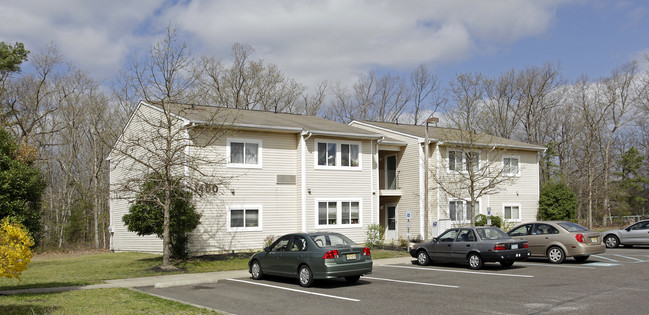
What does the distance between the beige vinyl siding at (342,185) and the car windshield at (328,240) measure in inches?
413

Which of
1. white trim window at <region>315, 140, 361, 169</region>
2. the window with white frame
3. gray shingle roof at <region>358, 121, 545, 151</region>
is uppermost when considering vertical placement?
gray shingle roof at <region>358, 121, 545, 151</region>

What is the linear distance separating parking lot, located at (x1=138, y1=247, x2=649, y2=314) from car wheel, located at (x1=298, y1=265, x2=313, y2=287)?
23 centimetres

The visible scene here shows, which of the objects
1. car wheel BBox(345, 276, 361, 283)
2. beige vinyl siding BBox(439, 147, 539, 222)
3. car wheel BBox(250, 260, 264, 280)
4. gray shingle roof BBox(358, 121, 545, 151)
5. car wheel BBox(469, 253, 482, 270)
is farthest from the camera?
beige vinyl siding BBox(439, 147, 539, 222)

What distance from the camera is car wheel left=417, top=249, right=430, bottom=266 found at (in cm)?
1853

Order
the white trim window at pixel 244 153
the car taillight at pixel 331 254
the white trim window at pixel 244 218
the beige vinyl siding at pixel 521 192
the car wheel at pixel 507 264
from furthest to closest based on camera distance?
the beige vinyl siding at pixel 521 192 → the white trim window at pixel 244 153 → the white trim window at pixel 244 218 → the car wheel at pixel 507 264 → the car taillight at pixel 331 254

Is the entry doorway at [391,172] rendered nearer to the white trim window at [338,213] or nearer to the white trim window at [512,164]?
the white trim window at [338,213]

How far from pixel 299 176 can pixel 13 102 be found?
82.3ft

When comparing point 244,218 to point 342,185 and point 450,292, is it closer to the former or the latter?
point 342,185

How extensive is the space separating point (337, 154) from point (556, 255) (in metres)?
11.3

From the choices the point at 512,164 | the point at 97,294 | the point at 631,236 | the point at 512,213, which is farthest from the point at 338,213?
the point at 97,294

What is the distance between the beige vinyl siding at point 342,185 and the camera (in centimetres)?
2492

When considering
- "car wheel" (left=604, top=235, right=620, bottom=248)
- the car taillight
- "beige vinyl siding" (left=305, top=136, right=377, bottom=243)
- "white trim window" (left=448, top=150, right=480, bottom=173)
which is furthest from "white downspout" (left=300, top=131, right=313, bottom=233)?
"car wheel" (left=604, top=235, right=620, bottom=248)

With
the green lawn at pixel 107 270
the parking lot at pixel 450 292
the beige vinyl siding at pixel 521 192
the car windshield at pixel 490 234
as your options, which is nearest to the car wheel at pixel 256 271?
the parking lot at pixel 450 292

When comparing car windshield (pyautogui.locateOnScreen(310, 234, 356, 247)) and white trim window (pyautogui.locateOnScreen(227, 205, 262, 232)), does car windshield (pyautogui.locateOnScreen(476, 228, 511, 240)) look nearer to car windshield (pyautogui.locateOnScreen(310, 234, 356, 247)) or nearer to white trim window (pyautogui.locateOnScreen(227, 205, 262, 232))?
car windshield (pyautogui.locateOnScreen(310, 234, 356, 247))
